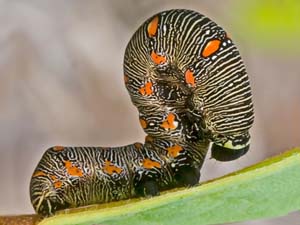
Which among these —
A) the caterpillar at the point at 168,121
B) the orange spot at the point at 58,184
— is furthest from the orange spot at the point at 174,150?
the orange spot at the point at 58,184

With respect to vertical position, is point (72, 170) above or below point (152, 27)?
below

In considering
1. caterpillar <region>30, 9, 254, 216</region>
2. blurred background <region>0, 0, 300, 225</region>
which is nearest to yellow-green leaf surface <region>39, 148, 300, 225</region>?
caterpillar <region>30, 9, 254, 216</region>

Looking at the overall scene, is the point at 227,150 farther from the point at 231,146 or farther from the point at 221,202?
the point at 221,202

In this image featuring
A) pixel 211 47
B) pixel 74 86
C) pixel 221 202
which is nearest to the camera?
pixel 221 202

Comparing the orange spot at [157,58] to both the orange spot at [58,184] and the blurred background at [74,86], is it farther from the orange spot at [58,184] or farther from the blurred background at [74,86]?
the blurred background at [74,86]

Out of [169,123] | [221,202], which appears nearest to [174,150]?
[169,123]

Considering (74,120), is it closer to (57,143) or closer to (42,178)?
(57,143)
